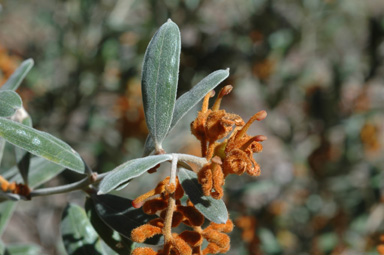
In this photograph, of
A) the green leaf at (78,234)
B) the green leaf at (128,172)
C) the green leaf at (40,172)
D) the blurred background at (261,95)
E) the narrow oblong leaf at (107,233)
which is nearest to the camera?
the green leaf at (128,172)

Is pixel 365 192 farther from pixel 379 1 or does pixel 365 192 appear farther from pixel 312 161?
pixel 379 1

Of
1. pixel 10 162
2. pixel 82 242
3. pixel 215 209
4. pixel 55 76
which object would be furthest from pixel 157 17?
pixel 215 209

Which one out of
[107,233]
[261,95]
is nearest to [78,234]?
[107,233]

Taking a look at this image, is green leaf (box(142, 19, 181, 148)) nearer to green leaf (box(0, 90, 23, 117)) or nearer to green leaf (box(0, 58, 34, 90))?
green leaf (box(0, 90, 23, 117))

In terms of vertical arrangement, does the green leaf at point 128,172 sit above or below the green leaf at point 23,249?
above

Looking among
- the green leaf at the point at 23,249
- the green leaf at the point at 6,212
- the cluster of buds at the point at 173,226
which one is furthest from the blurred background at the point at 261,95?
the cluster of buds at the point at 173,226

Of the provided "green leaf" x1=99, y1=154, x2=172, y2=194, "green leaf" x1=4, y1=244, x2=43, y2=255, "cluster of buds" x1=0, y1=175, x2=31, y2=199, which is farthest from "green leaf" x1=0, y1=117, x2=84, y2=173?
"green leaf" x1=4, y1=244, x2=43, y2=255

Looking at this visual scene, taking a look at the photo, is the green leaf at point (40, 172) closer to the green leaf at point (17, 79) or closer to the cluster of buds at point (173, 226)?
Answer: the green leaf at point (17, 79)
